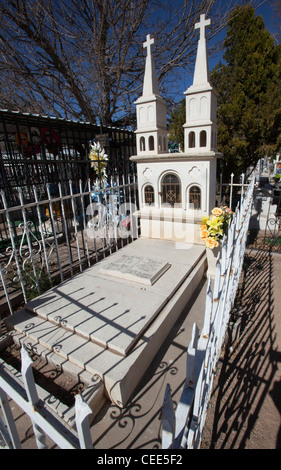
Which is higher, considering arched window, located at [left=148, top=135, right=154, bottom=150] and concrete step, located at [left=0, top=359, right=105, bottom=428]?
arched window, located at [left=148, top=135, right=154, bottom=150]

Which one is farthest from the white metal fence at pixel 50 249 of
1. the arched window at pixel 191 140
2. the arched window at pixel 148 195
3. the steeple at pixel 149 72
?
the steeple at pixel 149 72

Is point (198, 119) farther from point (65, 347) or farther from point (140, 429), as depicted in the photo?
point (140, 429)

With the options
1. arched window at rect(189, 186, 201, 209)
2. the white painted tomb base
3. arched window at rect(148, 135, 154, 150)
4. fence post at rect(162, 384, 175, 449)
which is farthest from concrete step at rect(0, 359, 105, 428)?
arched window at rect(148, 135, 154, 150)

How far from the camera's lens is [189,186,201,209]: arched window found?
15.4 ft

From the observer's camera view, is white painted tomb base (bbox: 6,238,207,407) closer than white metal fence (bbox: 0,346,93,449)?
No

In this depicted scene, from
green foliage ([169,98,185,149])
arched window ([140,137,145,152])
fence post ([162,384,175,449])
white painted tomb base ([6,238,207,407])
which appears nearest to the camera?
fence post ([162,384,175,449])

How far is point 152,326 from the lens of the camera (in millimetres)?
2654

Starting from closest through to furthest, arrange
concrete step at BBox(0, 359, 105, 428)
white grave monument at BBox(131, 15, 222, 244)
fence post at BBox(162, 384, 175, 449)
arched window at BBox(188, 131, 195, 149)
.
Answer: fence post at BBox(162, 384, 175, 449) → concrete step at BBox(0, 359, 105, 428) → white grave monument at BBox(131, 15, 222, 244) → arched window at BBox(188, 131, 195, 149)

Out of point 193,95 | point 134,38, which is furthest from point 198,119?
point 134,38

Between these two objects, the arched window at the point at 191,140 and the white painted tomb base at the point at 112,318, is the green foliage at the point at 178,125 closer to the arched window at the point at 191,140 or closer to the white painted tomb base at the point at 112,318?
the arched window at the point at 191,140

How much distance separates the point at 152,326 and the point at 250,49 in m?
7.38

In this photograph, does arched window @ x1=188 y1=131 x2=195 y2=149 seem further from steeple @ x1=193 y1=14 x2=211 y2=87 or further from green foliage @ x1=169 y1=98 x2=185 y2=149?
green foliage @ x1=169 y1=98 x2=185 y2=149

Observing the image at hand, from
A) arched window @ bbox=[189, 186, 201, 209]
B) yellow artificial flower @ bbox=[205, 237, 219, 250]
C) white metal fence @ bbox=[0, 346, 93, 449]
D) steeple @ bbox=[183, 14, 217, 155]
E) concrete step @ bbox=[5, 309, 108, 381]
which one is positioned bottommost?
concrete step @ bbox=[5, 309, 108, 381]

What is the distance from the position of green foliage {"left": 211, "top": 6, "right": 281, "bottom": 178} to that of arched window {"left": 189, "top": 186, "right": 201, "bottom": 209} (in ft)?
8.98
